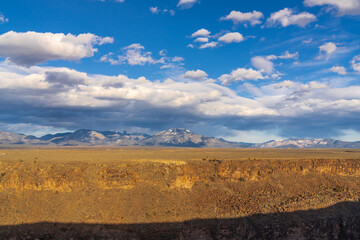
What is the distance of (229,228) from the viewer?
46.9 meters

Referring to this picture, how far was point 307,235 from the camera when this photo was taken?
49656mm

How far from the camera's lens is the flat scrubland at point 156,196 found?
149 ft

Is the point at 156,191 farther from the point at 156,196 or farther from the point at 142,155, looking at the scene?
the point at 142,155

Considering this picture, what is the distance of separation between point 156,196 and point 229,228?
14233 mm

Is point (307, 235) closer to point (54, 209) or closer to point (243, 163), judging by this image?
point (243, 163)

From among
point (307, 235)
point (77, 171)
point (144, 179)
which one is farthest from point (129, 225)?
point (307, 235)

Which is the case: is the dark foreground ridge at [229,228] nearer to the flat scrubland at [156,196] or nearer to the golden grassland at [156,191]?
the flat scrubland at [156,196]

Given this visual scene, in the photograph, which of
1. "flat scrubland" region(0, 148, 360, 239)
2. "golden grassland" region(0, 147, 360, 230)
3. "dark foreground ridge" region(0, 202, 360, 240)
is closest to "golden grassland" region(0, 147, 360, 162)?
"golden grassland" region(0, 147, 360, 230)

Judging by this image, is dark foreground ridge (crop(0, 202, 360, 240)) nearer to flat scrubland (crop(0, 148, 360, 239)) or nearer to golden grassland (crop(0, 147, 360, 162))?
flat scrubland (crop(0, 148, 360, 239))

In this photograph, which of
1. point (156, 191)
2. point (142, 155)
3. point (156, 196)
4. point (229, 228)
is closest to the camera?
point (229, 228)

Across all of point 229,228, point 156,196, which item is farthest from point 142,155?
point 229,228

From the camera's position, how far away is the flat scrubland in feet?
149

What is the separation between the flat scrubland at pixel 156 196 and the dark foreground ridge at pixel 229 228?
174mm

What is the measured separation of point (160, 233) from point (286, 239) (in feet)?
72.8
